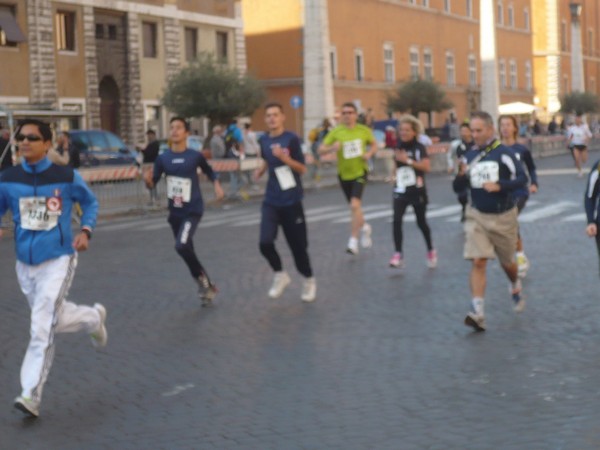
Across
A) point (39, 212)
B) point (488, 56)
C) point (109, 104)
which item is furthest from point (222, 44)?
point (39, 212)

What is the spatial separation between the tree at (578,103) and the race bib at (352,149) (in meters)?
71.8

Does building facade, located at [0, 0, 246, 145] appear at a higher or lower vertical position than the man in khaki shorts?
higher

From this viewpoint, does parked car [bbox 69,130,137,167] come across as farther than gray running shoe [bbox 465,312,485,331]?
Yes

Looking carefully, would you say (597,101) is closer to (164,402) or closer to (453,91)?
(453,91)

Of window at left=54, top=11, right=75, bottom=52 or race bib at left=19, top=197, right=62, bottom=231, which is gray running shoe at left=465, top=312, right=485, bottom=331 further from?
window at left=54, top=11, right=75, bottom=52

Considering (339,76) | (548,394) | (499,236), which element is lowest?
(548,394)

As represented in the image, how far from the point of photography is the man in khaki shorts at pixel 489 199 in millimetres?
10758

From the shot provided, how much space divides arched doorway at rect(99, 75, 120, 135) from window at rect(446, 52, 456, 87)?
105ft

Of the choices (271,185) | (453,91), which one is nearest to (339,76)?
(453,91)

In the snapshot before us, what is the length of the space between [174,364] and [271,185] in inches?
149

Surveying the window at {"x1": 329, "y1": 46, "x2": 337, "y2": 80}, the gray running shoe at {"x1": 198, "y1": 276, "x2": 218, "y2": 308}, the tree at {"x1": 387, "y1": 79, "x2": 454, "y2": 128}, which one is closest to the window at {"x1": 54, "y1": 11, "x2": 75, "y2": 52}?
the window at {"x1": 329, "y1": 46, "x2": 337, "y2": 80}

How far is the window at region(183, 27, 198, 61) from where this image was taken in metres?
53.9

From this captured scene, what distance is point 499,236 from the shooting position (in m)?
10.8

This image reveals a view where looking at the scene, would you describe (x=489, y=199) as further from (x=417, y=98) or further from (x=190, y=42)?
(x=417, y=98)
